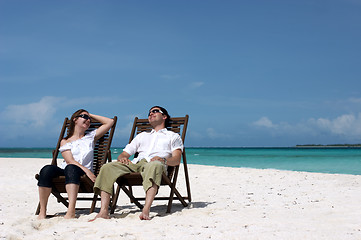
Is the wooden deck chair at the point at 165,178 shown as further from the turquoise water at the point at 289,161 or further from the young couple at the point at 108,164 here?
the turquoise water at the point at 289,161

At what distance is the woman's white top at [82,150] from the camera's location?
4.36 meters

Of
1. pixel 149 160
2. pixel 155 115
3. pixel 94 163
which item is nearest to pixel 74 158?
pixel 94 163

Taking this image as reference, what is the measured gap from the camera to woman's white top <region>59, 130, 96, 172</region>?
4359 mm

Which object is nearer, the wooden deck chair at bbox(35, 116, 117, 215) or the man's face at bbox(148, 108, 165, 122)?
the wooden deck chair at bbox(35, 116, 117, 215)

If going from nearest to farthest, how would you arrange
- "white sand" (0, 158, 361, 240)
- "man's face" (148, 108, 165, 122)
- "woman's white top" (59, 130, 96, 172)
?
"white sand" (0, 158, 361, 240)
"woman's white top" (59, 130, 96, 172)
"man's face" (148, 108, 165, 122)

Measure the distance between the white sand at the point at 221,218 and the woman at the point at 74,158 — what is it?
268 millimetres

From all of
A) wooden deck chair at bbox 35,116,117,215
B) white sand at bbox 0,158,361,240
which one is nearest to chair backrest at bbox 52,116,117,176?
wooden deck chair at bbox 35,116,117,215

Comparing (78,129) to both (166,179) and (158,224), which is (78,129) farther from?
(158,224)

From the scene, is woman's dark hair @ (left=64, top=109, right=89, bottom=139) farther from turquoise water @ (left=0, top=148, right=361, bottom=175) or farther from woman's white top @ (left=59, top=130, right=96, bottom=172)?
turquoise water @ (left=0, top=148, right=361, bottom=175)

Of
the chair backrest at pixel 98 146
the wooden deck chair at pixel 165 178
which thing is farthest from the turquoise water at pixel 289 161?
the chair backrest at pixel 98 146

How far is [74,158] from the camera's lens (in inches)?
172

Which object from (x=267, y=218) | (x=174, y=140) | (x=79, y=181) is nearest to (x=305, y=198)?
(x=267, y=218)

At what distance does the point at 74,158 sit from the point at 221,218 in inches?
68.9

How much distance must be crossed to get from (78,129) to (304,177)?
5.90m
